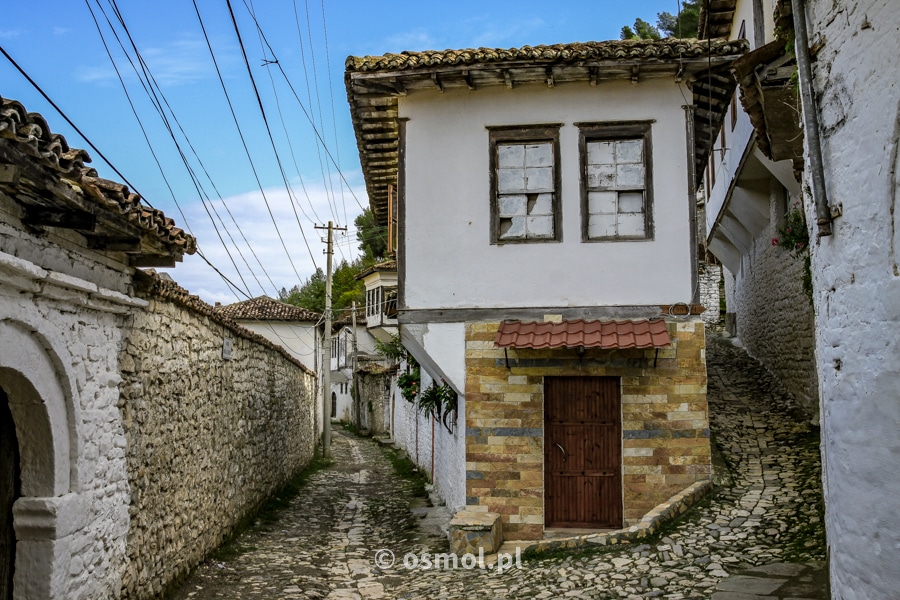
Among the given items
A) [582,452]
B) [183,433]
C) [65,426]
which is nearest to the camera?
[65,426]

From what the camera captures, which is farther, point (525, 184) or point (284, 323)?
point (284, 323)

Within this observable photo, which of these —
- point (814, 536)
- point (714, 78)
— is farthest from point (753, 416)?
point (714, 78)

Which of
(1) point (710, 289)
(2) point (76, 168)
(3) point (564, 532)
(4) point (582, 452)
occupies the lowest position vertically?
(3) point (564, 532)

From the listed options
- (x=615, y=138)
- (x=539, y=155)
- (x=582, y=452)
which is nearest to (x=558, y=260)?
(x=539, y=155)

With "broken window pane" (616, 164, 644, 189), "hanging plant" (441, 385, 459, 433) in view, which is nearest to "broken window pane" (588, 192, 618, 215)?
"broken window pane" (616, 164, 644, 189)

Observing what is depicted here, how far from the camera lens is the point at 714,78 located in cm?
854

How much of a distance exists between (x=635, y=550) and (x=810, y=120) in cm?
420

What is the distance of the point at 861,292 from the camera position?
3.87 meters

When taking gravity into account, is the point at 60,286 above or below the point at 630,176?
below

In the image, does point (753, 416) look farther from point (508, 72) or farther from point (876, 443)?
point (876, 443)

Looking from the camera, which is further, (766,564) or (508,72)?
(508,72)

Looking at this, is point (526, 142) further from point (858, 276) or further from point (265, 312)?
point (265, 312)

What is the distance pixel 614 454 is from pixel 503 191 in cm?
325

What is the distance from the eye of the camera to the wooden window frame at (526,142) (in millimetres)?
8602
